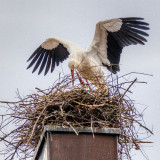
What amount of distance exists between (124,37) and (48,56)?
1989 millimetres

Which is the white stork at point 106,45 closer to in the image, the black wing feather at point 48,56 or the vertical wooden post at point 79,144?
the black wing feather at point 48,56

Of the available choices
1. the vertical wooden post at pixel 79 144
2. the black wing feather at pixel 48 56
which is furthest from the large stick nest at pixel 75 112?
the black wing feather at pixel 48 56

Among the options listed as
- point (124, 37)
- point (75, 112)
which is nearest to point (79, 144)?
point (75, 112)

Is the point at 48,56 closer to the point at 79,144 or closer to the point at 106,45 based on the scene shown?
the point at 106,45

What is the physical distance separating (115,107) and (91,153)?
0.86 m

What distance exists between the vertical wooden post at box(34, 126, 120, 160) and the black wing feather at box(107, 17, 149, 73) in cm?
349

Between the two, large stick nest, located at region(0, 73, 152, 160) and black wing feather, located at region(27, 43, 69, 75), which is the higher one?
A: black wing feather, located at region(27, 43, 69, 75)

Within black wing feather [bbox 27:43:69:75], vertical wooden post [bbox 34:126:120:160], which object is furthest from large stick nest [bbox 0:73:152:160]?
black wing feather [bbox 27:43:69:75]

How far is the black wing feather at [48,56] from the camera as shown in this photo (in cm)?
931

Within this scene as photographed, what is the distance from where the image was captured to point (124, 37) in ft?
26.8

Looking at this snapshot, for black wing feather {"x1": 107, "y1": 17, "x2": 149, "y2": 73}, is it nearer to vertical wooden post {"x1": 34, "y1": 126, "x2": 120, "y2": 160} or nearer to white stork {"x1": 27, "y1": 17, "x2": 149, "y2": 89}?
white stork {"x1": 27, "y1": 17, "x2": 149, "y2": 89}

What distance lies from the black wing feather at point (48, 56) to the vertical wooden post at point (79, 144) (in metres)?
4.61

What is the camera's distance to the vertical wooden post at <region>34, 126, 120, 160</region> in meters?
4.61

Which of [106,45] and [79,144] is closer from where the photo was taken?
[79,144]
